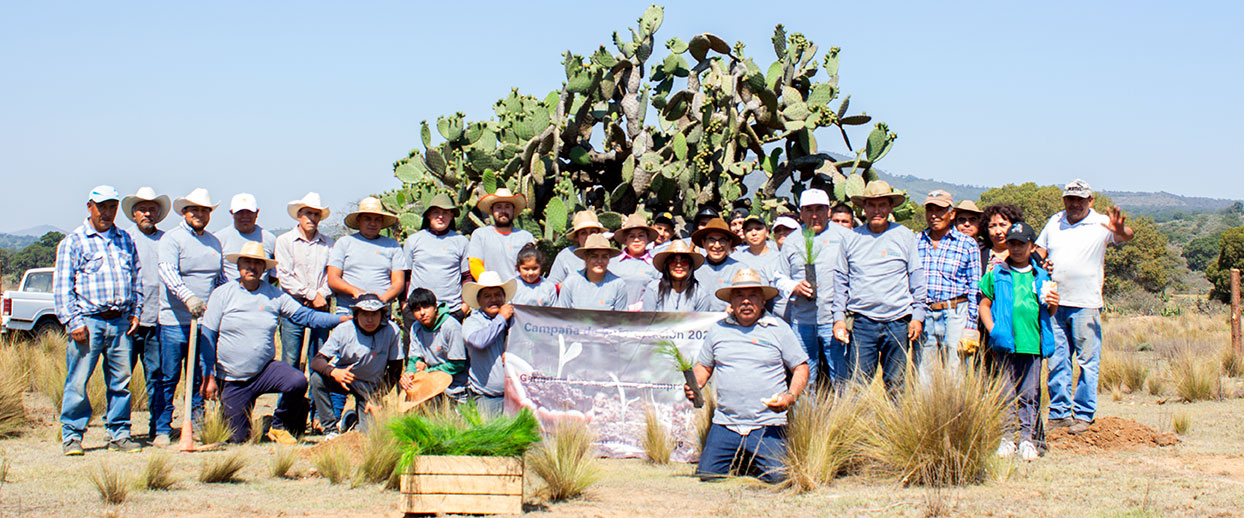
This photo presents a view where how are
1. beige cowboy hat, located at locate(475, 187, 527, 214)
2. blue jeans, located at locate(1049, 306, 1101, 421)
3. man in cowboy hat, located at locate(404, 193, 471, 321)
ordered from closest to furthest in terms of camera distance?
blue jeans, located at locate(1049, 306, 1101, 421) < man in cowboy hat, located at locate(404, 193, 471, 321) < beige cowboy hat, located at locate(475, 187, 527, 214)

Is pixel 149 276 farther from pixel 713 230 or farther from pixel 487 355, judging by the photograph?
pixel 713 230

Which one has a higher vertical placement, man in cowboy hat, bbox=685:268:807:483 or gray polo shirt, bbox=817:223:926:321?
gray polo shirt, bbox=817:223:926:321

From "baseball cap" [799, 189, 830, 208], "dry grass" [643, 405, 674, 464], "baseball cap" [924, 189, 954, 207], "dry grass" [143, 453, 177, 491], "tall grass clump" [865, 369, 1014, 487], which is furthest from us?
"baseball cap" [799, 189, 830, 208]

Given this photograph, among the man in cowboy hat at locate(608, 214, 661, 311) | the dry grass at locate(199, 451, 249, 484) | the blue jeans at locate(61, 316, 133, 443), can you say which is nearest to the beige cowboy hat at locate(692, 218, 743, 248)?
the man in cowboy hat at locate(608, 214, 661, 311)

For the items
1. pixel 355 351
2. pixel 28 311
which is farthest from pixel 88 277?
pixel 28 311

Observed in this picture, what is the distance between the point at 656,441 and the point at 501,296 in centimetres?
165

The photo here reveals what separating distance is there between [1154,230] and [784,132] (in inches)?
1423

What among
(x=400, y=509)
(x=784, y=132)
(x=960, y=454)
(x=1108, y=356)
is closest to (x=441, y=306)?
(x=400, y=509)

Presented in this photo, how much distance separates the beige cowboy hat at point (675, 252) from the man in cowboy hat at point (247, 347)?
2.92 metres

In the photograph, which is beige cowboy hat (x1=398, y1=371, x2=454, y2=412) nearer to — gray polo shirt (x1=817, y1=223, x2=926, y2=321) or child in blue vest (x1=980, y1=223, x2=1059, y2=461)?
gray polo shirt (x1=817, y1=223, x2=926, y2=321)

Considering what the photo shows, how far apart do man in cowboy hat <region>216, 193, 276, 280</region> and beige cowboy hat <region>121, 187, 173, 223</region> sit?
0.47 meters

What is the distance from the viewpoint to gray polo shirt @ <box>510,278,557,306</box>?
8.11m

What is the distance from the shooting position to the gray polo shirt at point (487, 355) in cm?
782

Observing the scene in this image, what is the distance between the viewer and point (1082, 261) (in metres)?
7.68
